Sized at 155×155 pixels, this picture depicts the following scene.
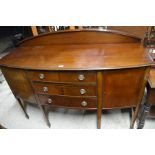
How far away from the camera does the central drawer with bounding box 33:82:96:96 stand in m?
1.14

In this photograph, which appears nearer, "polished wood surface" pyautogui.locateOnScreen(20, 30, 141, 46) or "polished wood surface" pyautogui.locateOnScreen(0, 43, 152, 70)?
"polished wood surface" pyautogui.locateOnScreen(0, 43, 152, 70)

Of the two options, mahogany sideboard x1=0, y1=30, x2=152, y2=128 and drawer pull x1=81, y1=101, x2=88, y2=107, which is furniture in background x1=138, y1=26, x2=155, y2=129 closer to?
mahogany sideboard x1=0, y1=30, x2=152, y2=128

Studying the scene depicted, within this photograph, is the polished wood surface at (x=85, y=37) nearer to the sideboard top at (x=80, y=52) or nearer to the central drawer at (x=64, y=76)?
the sideboard top at (x=80, y=52)

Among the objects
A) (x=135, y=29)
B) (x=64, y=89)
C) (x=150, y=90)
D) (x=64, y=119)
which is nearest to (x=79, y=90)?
(x=64, y=89)

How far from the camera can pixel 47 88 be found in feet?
4.02

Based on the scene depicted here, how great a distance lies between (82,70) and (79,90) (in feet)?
0.75

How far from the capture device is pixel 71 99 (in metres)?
1.25

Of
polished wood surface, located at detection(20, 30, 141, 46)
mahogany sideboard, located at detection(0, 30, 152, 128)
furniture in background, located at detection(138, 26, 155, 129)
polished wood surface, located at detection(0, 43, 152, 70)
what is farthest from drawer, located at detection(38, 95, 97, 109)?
polished wood surface, located at detection(20, 30, 141, 46)

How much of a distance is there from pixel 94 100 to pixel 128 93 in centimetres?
31

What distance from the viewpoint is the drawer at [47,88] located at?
1197mm

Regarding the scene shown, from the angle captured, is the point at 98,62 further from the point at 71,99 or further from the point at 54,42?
the point at 54,42

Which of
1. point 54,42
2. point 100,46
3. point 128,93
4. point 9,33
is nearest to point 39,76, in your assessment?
point 54,42

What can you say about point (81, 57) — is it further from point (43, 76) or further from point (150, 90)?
point (150, 90)

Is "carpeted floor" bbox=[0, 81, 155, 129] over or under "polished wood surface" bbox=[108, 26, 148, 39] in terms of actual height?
under
